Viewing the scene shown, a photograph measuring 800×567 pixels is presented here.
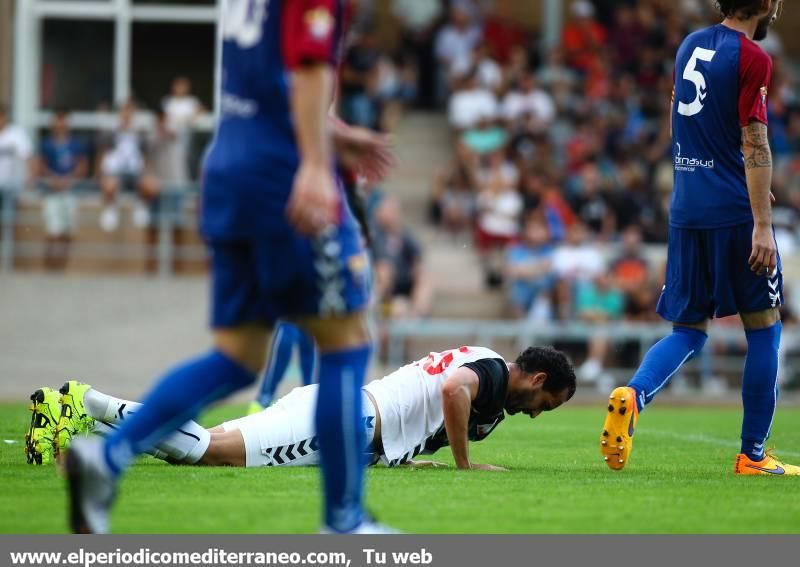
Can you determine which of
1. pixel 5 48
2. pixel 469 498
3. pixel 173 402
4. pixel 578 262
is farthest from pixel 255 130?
pixel 5 48

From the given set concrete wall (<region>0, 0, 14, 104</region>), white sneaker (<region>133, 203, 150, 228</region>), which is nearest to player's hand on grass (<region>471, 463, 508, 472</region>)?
white sneaker (<region>133, 203, 150, 228</region>)

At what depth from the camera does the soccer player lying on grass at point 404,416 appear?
25.5 ft

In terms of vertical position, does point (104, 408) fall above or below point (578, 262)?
above

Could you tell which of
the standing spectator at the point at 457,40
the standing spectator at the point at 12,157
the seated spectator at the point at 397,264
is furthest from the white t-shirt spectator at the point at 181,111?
the standing spectator at the point at 457,40

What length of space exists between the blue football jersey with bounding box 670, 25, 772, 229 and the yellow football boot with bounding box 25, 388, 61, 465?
11.5 ft

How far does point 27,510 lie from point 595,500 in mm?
2520

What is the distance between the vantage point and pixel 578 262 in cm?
2066

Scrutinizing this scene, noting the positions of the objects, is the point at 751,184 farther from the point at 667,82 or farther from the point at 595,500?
the point at 667,82

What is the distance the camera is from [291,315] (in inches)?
201

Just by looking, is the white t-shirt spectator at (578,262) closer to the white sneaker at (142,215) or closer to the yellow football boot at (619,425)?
the white sneaker at (142,215)

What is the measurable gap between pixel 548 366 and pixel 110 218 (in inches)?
603

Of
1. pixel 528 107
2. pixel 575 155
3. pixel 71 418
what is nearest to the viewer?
pixel 71 418
